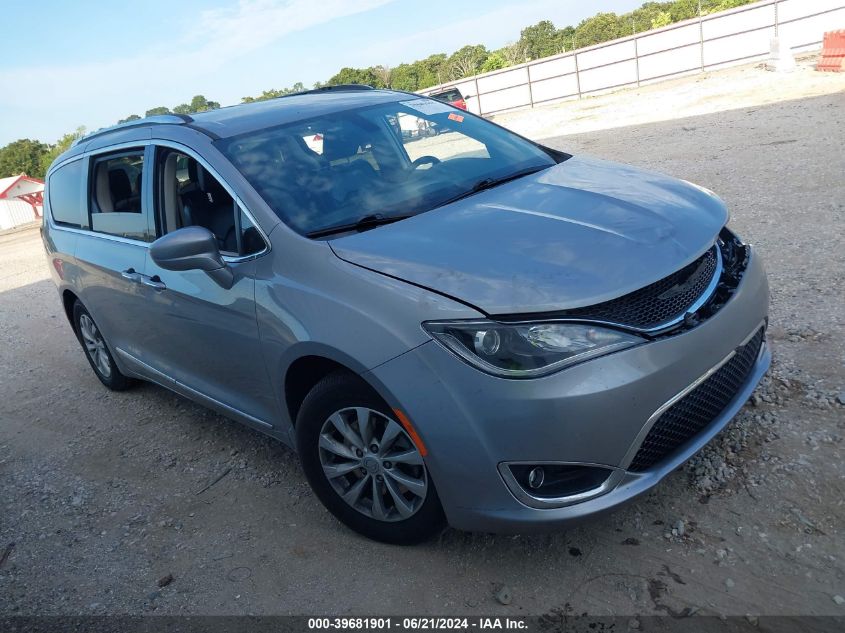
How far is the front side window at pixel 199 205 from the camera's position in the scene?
133 inches

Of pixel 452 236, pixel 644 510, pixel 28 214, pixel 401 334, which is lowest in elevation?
pixel 28 214

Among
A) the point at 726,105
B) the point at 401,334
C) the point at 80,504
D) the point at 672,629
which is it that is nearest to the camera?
the point at 672,629

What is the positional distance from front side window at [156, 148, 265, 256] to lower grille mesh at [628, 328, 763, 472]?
5.83 ft

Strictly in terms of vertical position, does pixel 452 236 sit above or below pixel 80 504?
above

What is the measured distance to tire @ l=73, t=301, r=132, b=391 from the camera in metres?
5.40

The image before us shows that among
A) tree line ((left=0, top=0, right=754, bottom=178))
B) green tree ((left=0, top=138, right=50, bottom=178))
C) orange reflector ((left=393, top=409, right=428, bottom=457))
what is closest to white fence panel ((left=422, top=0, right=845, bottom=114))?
tree line ((left=0, top=0, right=754, bottom=178))

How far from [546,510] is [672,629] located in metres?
0.55

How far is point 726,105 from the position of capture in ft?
51.2

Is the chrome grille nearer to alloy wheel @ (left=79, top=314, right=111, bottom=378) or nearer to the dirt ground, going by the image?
the dirt ground

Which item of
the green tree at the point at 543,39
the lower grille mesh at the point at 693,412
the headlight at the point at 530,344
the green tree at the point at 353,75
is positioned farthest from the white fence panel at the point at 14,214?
the green tree at the point at 543,39

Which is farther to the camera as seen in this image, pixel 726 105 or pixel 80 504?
pixel 726 105

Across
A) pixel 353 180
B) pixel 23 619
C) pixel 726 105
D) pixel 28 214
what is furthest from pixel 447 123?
pixel 28 214

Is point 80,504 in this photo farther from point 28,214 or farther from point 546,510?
point 28,214

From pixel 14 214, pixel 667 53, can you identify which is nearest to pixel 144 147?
pixel 667 53
